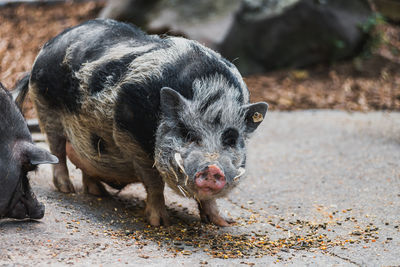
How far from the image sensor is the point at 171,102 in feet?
14.3

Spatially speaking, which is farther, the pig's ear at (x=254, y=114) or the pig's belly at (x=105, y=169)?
the pig's belly at (x=105, y=169)

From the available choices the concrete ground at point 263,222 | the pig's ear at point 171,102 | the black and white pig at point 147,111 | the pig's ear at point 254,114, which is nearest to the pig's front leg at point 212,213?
the black and white pig at point 147,111

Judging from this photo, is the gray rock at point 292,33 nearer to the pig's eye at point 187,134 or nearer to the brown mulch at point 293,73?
the brown mulch at point 293,73

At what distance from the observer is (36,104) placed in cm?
568

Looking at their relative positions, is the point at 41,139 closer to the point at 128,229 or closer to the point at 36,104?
the point at 36,104

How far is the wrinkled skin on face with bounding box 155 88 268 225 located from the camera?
13.7 feet

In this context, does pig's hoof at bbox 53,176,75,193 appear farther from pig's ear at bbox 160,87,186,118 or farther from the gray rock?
the gray rock

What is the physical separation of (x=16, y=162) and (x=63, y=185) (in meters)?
1.31

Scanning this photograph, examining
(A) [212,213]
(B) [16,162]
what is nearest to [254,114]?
(A) [212,213]

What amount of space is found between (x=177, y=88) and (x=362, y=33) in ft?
27.7

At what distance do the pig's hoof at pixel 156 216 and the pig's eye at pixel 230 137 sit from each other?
98 cm

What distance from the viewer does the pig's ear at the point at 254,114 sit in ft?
14.9

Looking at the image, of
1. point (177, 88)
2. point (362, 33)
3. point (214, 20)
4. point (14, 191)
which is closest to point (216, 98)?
point (177, 88)

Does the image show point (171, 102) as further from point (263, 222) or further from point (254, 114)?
point (263, 222)
